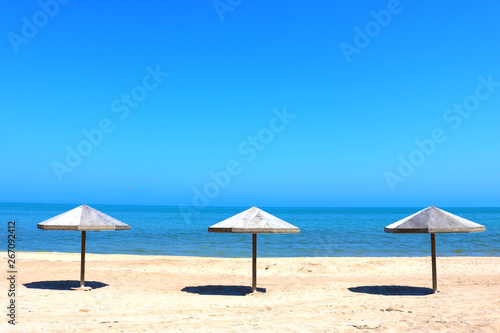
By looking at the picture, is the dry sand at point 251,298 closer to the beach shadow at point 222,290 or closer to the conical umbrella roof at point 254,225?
the beach shadow at point 222,290

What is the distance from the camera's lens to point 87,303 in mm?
7883

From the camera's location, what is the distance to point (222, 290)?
32.5 ft

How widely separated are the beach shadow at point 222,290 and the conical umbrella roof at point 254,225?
1.63 meters

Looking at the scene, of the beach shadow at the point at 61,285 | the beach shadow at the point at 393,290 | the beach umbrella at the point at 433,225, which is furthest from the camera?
the beach shadow at the point at 61,285

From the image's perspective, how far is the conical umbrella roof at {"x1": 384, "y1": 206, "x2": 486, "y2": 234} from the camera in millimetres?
8625

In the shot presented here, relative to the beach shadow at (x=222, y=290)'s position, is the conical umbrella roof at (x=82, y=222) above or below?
above

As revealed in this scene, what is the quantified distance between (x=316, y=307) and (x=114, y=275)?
6.31m

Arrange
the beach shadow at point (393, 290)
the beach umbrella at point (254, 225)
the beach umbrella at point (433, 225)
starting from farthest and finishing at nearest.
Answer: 1. the beach shadow at point (393, 290)
2. the beach umbrella at point (433, 225)
3. the beach umbrella at point (254, 225)

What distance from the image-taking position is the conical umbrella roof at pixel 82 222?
8.66 m

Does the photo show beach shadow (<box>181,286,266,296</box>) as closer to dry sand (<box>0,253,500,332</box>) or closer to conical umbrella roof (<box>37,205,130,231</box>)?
dry sand (<box>0,253,500,332</box>)

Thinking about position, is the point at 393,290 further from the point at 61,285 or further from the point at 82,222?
the point at 61,285

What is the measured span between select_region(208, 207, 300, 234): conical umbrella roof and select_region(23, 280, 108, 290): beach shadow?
352 cm

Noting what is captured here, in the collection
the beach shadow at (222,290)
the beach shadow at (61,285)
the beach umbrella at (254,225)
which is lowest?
the beach shadow at (222,290)

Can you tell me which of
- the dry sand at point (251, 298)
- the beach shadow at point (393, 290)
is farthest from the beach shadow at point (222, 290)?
the beach shadow at point (393, 290)
